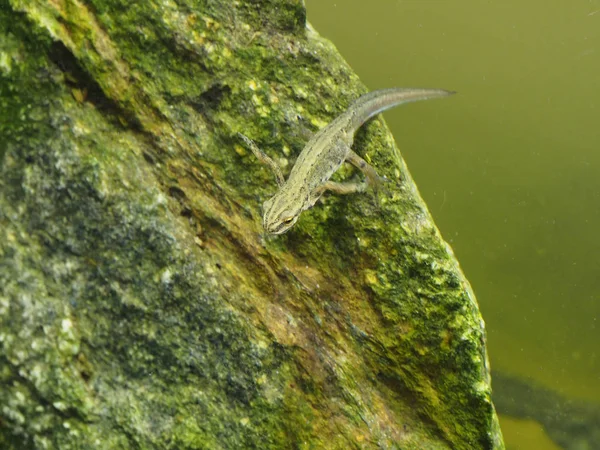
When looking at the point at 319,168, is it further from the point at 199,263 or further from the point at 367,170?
the point at 199,263

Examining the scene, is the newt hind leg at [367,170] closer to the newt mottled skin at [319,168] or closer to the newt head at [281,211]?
the newt mottled skin at [319,168]

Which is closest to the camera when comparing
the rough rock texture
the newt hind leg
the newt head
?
the rough rock texture

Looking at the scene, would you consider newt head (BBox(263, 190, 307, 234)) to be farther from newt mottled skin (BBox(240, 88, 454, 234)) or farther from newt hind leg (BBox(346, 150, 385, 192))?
newt hind leg (BBox(346, 150, 385, 192))

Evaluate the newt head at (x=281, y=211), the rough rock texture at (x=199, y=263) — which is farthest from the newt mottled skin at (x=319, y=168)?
the rough rock texture at (x=199, y=263)

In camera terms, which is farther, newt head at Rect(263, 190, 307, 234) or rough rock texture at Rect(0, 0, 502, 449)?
newt head at Rect(263, 190, 307, 234)

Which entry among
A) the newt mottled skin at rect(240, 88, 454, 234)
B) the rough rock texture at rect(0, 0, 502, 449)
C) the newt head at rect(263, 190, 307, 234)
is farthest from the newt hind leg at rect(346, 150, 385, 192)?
the newt head at rect(263, 190, 307, 234)

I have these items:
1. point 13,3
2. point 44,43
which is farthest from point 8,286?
point 13,3

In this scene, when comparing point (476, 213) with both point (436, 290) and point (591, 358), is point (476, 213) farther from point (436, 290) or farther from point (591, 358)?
point (436, 290)
